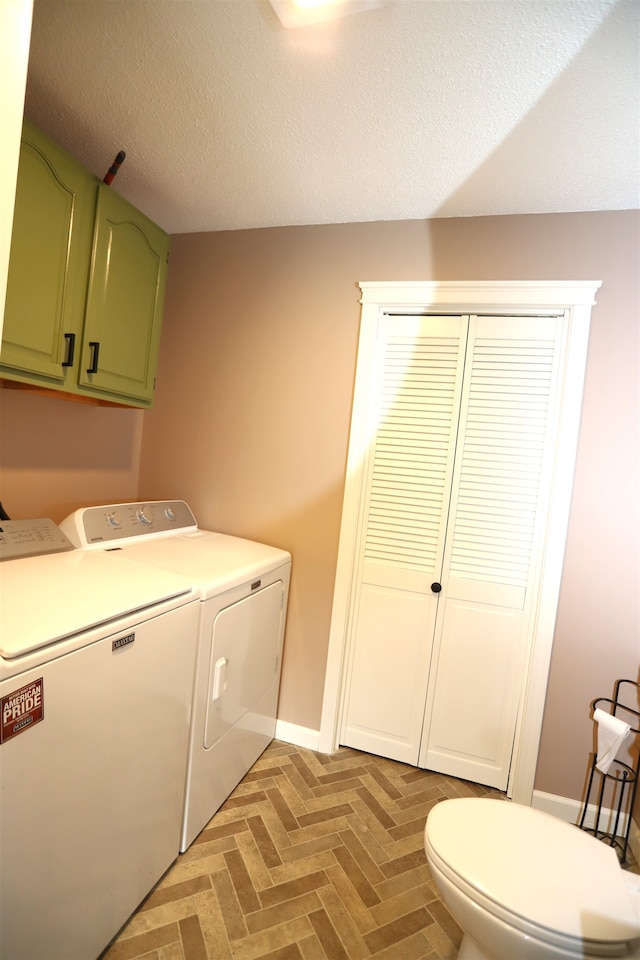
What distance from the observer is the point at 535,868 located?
1.05 m

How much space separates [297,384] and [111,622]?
1381 millimetres

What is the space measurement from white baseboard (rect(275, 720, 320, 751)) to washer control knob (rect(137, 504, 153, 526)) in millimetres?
1177

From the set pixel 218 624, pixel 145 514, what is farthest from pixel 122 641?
pixel 145 514

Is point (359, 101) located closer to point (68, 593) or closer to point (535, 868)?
point (68, 593)

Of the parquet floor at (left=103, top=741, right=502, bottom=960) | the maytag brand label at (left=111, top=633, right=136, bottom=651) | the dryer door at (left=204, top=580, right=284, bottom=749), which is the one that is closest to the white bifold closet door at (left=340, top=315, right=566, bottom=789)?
the parquet floor at (left=103, top=741, right=502, bottom=960)

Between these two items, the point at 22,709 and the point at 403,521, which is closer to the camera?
the point at 22,709

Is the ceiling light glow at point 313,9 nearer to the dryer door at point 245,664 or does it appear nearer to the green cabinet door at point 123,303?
the green cabinet door at point 123,303

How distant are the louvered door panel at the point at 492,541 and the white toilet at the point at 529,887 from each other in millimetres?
735

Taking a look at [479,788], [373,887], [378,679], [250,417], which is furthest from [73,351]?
[479,788]

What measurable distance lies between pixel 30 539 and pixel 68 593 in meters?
0.50

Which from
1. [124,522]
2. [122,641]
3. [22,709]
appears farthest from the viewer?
[124,522]

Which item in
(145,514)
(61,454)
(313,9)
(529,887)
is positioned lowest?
(529,887)

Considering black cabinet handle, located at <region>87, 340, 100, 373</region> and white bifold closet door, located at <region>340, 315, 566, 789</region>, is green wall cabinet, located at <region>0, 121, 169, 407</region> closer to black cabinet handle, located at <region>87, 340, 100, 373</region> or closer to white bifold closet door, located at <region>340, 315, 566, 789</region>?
black cabinet handle, located at <region>87, 340, 100, 373</region>

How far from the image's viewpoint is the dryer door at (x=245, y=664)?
5.04ft
